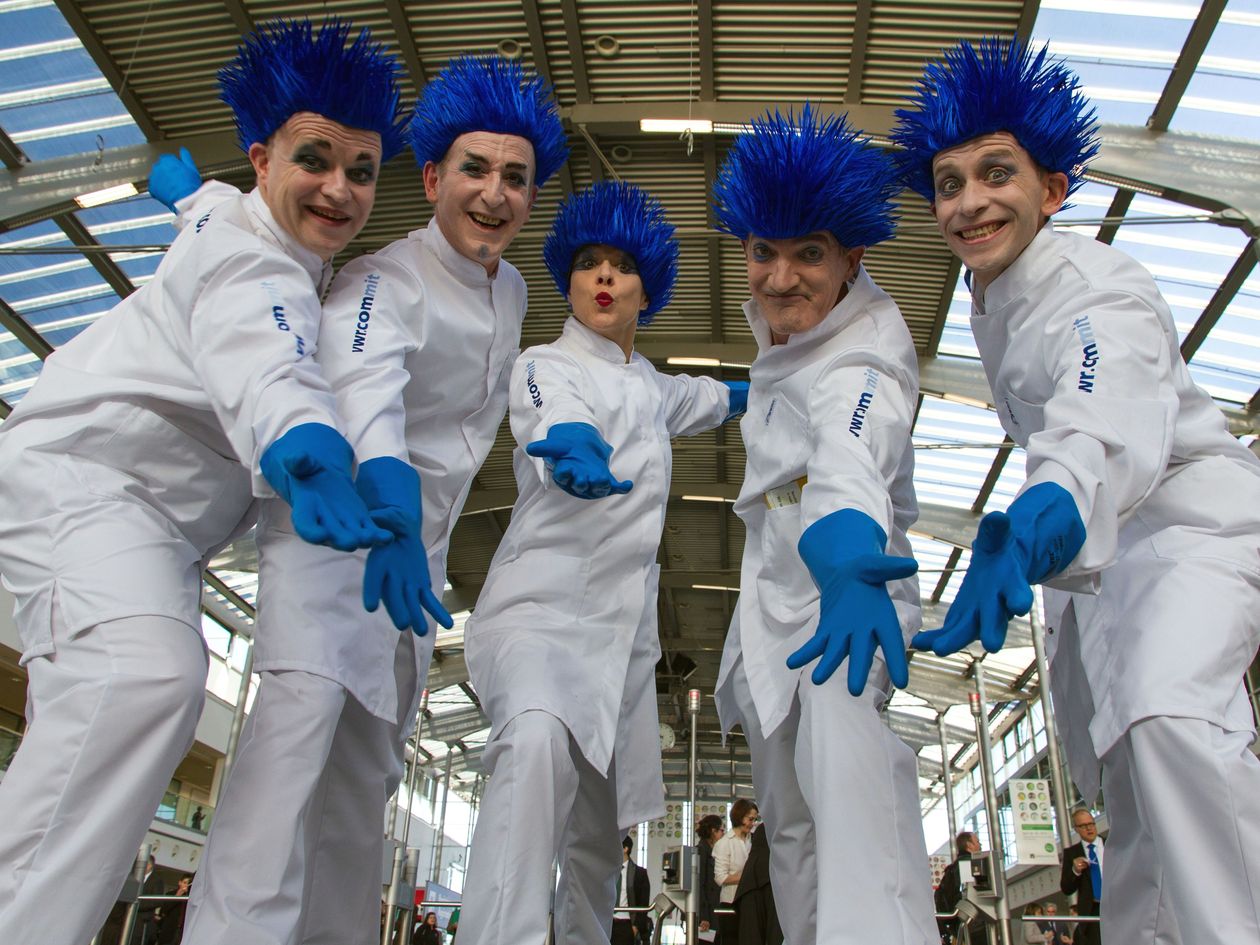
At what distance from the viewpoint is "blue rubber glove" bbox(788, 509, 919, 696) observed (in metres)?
1.97

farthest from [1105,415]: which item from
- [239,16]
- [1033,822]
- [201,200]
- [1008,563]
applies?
[239,16]

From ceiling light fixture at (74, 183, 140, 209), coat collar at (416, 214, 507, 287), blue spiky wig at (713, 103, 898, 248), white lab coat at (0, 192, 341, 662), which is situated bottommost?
white lab coat at (0, 192, 341, 662)

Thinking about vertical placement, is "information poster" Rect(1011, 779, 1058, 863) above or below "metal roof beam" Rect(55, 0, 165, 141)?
below

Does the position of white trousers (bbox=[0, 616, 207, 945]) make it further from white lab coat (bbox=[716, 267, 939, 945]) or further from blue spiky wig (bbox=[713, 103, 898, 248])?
blue spiky wig (bbox=[713, 103, 898, 248])

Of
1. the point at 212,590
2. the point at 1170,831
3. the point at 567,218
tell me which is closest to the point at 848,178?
Result: the point at 567,218

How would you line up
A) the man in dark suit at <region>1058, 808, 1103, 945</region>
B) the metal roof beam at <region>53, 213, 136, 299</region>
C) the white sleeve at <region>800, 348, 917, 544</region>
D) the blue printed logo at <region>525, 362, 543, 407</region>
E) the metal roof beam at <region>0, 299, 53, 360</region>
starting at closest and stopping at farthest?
1. the white sleeve at <region>800, 348, 917, 544</region>
2. the blue printed logo at <region>525, 362, 543, 407</region>
3. the man in dark suit at <region>1058, 808, 1103, 945</region>
4. the metal roof beam at <region>53, 213, 136, 299</region>
5. the metal roof beam at <region>0, 299, 53, 360</region>

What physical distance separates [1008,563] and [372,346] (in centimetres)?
149

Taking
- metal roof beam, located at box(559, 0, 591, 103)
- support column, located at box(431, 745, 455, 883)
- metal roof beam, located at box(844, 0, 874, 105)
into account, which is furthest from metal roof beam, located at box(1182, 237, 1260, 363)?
support column, located at box(431, 745, 455, 883)

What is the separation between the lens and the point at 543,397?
293cm

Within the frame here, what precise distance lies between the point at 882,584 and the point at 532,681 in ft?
3.17

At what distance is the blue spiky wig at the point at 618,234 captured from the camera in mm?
3496

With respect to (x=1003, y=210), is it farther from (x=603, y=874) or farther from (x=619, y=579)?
(x=603, y=874)

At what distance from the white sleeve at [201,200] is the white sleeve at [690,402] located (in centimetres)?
143

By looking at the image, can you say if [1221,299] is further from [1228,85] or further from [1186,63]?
[1186,63]
